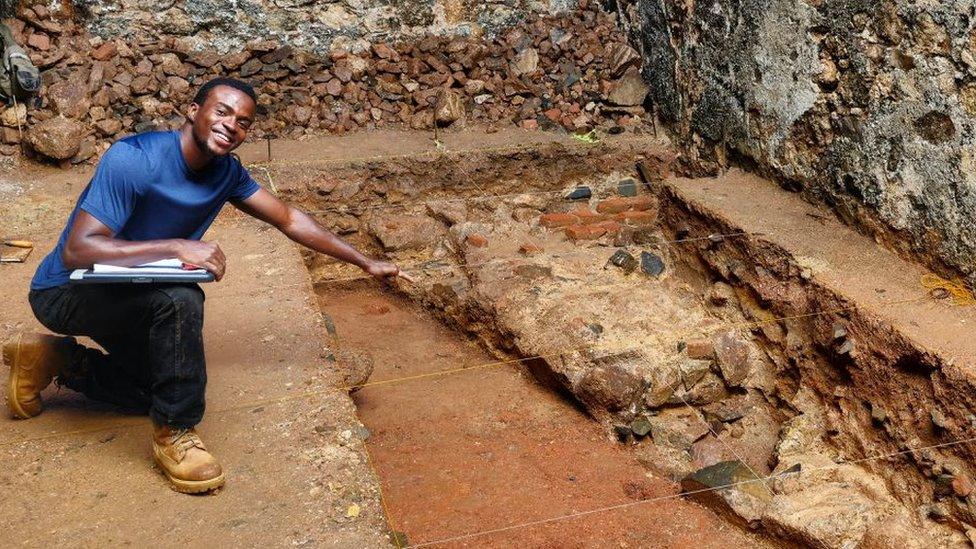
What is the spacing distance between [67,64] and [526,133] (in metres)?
3.00

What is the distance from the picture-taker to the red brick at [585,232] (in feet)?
21.2

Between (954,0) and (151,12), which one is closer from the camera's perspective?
(954,0)

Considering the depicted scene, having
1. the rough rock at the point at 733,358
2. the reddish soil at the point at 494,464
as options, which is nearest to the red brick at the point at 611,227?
the reddish soil at the point at 494,464

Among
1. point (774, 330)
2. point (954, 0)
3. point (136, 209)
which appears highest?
point (954, 0)

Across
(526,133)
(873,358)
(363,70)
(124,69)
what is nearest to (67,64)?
(124,69)

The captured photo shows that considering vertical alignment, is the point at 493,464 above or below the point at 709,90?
below

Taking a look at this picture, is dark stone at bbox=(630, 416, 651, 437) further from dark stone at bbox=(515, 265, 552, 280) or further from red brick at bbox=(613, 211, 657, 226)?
red brick at bbox=(613, 211, 657, 226)

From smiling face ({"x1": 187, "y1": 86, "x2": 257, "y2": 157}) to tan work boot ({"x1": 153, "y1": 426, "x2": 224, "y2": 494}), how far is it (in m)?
0.89

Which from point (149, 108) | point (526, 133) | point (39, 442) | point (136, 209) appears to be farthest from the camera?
Result: point (526, 133)

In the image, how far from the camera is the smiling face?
3.10 meters

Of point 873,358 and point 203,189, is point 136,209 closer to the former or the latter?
point 203,189

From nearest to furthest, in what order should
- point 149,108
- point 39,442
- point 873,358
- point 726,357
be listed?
point 39,442, point 873,358, point 726,357, point 149,108

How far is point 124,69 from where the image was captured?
21.7 ft

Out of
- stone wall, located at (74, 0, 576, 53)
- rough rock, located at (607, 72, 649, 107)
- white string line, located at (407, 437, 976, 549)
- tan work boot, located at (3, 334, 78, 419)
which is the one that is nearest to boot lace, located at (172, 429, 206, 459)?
tan work boot, located at (3, 334, 78, 419)
